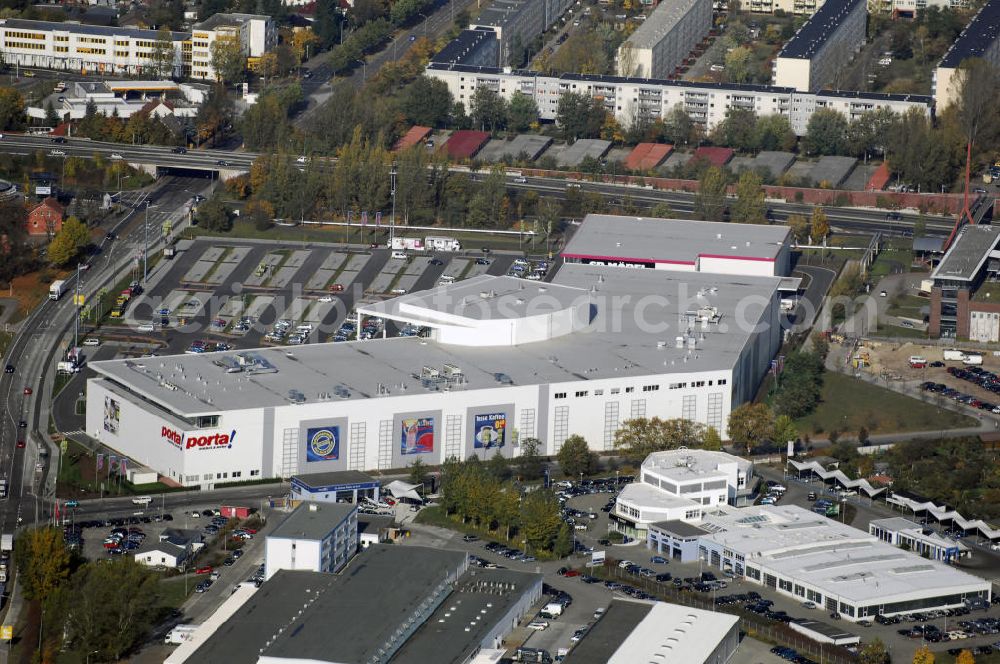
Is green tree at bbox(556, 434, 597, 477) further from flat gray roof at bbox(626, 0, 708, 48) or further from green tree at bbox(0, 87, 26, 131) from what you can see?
flat gray roof at bbox(626, 0, 708, 48)

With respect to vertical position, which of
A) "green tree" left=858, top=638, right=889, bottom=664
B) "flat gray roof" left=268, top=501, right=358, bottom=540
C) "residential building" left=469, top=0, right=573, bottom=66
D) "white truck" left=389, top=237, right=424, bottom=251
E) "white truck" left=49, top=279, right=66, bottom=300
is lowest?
"green tree" left=858, top=638, right=889, bottom=664

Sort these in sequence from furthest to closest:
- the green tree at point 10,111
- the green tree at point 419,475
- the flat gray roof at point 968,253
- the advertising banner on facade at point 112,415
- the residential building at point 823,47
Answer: the residential building at point 823,47, the green tree at point 10,111, the flat gray roof at point 968,253, the advertising banner on facade at point 112,415, the green tree at point 419,475

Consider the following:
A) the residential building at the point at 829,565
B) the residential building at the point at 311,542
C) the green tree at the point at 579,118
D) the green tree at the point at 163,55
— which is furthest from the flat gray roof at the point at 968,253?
the green tree at the point at 163,55

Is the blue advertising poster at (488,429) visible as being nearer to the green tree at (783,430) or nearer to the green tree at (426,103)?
the green tree at (783,430)

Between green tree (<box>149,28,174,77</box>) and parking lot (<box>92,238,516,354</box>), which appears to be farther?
green tree (<box>149,28,174,77</box>)

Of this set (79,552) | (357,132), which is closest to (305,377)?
(79,552)

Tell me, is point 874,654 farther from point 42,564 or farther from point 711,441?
point 42,564

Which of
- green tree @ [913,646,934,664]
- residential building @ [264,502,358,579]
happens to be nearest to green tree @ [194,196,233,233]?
residential building @ [264,502,358,579]
